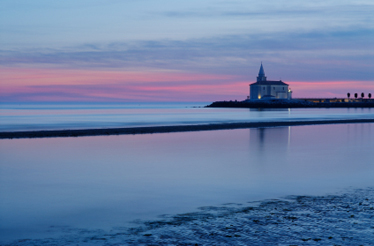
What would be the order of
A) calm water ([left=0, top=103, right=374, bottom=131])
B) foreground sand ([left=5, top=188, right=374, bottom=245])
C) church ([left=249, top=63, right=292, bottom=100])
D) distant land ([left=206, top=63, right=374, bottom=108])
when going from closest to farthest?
foreground sand ([left=5, top=188, right=374, bottom=245]) → calm water ([left=0, top=103, right=374, bottom=131]) → distant land ([left=206, top=63, right=374, bottom=108]) → church ([left=249, top=63, right=292, bottom=100])

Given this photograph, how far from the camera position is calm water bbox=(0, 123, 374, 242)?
26.4 feet

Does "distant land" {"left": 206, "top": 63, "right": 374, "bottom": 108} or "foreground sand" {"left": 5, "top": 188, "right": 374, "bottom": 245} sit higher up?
"distant land" {"left": 206, "top": 63, "right": 374, "bottom": 108}

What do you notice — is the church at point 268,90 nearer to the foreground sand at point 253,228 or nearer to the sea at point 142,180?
the sea at point 142,180

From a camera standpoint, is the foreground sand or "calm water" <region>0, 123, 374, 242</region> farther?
"calm water" <region>0, 123, 374, 242</region>

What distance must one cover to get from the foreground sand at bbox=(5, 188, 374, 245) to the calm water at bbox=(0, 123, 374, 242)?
522mm

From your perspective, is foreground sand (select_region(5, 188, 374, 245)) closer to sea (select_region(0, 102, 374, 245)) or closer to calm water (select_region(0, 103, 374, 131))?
sea (select_region(0, 102, 374, 245))

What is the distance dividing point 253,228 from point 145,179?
5796 millimetres

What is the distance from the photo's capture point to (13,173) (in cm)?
1331

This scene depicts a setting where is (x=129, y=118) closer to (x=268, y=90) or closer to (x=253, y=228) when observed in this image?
(x=253, y=228)

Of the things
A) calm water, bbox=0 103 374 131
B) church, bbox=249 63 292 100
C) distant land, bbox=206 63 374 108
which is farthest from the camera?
church, bbox=249 63 292 100

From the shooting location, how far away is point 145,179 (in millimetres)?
12039

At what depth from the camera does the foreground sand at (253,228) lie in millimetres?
6109

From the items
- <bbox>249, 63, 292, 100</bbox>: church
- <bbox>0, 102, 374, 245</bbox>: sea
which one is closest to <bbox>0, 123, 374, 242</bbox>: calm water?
<bbox>0, 102, 374, 245</bbox>: sea

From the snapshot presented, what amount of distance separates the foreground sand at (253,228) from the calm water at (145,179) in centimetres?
52
